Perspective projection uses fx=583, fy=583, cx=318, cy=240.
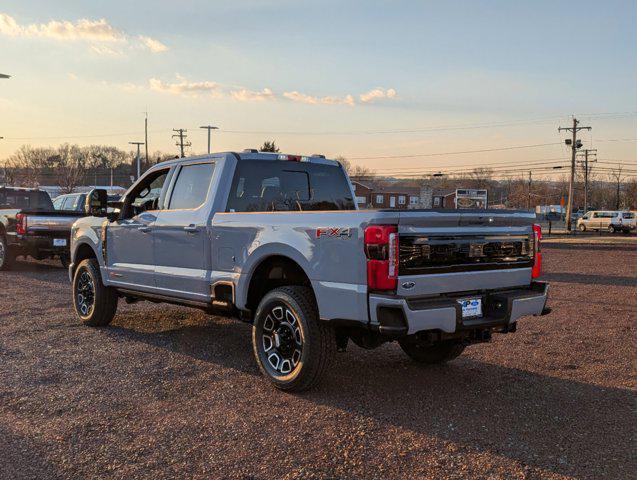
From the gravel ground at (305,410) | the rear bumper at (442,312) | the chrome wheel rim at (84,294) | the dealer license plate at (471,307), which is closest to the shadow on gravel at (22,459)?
the gravel ground at (305,410)

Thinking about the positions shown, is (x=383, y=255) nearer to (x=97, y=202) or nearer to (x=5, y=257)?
(x=97, y=202)

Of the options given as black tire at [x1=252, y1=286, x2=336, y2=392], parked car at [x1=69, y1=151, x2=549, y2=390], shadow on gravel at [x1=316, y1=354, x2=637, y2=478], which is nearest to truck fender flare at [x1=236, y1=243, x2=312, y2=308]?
parked car at [x1=69, y1=151, x2=549, y2=390]

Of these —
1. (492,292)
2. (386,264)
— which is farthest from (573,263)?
(386,264)

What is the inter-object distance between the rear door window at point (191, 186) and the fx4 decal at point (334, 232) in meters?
1.78

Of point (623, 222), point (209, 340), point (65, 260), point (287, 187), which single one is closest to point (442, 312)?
point (287, 187)

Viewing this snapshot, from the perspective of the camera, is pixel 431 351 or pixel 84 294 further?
pixel 84 294

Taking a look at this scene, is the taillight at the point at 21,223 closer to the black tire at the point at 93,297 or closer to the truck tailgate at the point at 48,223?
the truck tailgate at the point at 48,223

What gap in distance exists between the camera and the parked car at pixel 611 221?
47812mm

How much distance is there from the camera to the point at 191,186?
20.2 ft

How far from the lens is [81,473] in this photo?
11.2 ft

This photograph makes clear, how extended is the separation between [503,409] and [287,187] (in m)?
3.05

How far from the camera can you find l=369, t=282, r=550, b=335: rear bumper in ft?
13.4

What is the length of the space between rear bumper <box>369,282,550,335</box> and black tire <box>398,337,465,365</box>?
2.97ft

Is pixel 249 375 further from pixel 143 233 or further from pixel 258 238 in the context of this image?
pixel 143 233
